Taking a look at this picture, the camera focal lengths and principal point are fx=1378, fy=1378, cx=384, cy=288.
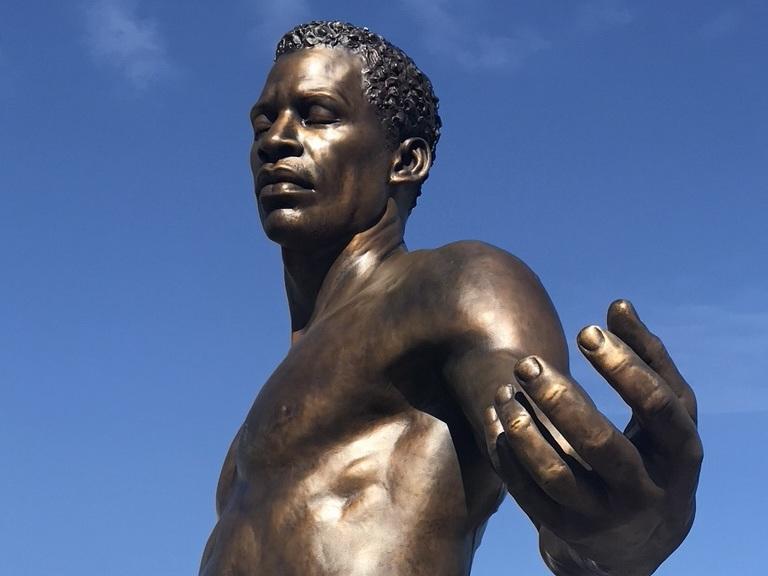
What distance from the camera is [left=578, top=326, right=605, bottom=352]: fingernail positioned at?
12.9 feet

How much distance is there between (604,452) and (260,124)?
3.01 meters

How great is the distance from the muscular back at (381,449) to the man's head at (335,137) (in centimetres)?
62

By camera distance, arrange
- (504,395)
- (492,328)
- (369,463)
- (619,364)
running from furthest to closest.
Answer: (369,463) < (492,328) < (504,395) < (619,364)

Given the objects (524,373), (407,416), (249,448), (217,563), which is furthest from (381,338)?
(524,373)

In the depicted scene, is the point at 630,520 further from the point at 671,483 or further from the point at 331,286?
the point at 331,286

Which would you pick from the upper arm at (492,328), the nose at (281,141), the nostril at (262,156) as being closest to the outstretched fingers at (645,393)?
the upper arm at (492,328)

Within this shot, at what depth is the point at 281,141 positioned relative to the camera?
19.6 feet

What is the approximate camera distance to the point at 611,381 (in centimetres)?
393

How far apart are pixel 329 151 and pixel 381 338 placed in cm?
105

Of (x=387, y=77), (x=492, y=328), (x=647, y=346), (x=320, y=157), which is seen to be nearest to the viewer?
(x=647, y=346)

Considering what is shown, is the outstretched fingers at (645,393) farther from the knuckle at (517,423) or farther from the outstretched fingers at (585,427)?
the knuckle at (517,423)

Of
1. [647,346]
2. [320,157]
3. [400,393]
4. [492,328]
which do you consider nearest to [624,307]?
[647,346]

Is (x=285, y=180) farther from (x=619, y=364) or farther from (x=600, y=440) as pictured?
(x=600, y=440)

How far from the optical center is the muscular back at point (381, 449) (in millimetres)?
5016
